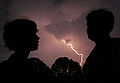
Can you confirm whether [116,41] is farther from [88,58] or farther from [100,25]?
[88,58]

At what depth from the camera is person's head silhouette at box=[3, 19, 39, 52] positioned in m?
4.34

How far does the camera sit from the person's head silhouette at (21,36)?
4.34 metres

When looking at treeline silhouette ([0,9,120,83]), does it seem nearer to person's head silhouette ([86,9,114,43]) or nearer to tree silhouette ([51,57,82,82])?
person's head silhouette ([86,9,114,43])

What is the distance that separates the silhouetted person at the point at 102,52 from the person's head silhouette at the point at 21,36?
1.74 metres

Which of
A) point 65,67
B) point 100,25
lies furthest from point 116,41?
point 65,67

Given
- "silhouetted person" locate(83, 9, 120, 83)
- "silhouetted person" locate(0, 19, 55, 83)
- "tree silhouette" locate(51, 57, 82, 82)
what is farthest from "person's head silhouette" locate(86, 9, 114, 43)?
"tree silhouette" locate(51, 57, 82, 82)

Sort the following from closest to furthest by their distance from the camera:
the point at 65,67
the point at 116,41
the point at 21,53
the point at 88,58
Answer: the point at 116,41 → the point at 21,53 → the point at 88,58 → the point at 65,67

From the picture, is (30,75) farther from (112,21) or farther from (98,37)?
(112,21)

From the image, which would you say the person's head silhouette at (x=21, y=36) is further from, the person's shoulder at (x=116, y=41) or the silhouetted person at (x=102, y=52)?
the person's shoulder at (x=116, y=41)

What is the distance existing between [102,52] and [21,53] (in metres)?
2.33

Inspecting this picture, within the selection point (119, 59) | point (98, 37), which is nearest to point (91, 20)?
point (98, 37)

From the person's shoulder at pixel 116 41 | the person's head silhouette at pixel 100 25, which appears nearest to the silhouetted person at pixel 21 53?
the person's head silhouette at pixel 100 25

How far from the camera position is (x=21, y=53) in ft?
14.1

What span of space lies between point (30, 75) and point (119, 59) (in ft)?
7.78
